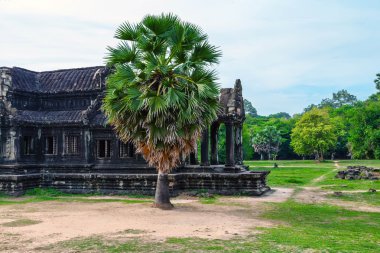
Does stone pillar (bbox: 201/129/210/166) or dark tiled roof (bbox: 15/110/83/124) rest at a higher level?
dark tiled roof (bbox: 15/110/83/124)

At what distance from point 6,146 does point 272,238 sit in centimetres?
1739

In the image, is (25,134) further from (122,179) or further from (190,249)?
(190,249)

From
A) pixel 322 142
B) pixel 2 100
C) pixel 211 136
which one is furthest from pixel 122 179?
pixel 322 142

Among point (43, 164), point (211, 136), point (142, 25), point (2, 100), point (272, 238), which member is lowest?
point (272, 238)

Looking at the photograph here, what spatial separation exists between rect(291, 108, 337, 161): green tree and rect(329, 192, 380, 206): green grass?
114 ft

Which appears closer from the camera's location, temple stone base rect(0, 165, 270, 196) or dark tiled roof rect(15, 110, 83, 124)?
temple stone base rect(0, 165, 270, 196)

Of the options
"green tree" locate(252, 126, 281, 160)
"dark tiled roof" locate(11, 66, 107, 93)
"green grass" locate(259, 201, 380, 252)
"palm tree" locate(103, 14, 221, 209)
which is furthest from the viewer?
"green tree" locate(252, 126, 281, 160)

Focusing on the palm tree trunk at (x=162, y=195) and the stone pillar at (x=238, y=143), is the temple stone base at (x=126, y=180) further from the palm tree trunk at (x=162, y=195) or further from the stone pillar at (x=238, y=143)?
the palm tree trunk at (x=162, y=195)

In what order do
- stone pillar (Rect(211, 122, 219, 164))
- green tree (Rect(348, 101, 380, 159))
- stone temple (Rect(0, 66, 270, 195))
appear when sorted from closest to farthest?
stone temple (Rect(0, 66, 270, 195)) → stone pillar (Rect(211, 122, 219, 164)) → green tree (Rect(348, 101, 380, 159))

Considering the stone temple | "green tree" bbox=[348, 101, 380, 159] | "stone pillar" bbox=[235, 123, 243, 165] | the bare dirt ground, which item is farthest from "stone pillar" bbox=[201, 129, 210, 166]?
"green tree" bbox=[348, 101, 380, 159]

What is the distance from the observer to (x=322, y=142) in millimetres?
54875

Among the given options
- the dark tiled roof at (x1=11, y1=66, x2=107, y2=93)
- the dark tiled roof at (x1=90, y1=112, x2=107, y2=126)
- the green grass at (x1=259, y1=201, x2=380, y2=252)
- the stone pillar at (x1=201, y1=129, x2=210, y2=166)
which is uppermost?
the dark tiled roof at (x1=11, y1=66, x2=107, y2=93)

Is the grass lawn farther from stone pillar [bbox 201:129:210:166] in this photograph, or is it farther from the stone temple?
stone pillar [bbox 201:129:210:166]

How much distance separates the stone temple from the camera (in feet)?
69.5
